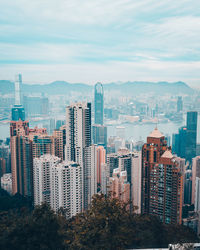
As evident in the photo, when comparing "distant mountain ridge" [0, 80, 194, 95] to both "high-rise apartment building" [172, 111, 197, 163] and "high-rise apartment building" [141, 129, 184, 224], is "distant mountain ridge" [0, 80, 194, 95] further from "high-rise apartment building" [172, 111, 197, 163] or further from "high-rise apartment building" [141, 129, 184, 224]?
"high-rise apartment building" [141, 129, 184, 224]

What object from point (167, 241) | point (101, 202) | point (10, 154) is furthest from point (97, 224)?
point (10, 154)

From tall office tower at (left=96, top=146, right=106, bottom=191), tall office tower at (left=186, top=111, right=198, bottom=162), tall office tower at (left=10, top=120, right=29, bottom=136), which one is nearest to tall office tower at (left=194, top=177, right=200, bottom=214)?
tall office tower at (left=96, top=146, right=106, bottom=191)

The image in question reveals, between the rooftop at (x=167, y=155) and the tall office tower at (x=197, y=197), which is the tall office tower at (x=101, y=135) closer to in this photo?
the tall office tower at (x=197, y=197)

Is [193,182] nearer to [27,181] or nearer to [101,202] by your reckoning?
[27,181]

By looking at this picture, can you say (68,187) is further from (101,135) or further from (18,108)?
(18,108)

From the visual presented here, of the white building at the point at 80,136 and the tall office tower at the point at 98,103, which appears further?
the tall office tower at the point at 98,103

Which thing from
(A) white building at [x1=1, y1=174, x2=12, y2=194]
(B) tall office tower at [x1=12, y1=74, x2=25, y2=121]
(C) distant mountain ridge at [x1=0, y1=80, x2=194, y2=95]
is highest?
(C) distant mountain ridge at [x1=0, y1=80, x2=194, y2=95]

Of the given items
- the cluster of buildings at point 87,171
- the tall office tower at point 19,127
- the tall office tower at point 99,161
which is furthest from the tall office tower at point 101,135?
the tall office tower at point 19,127
